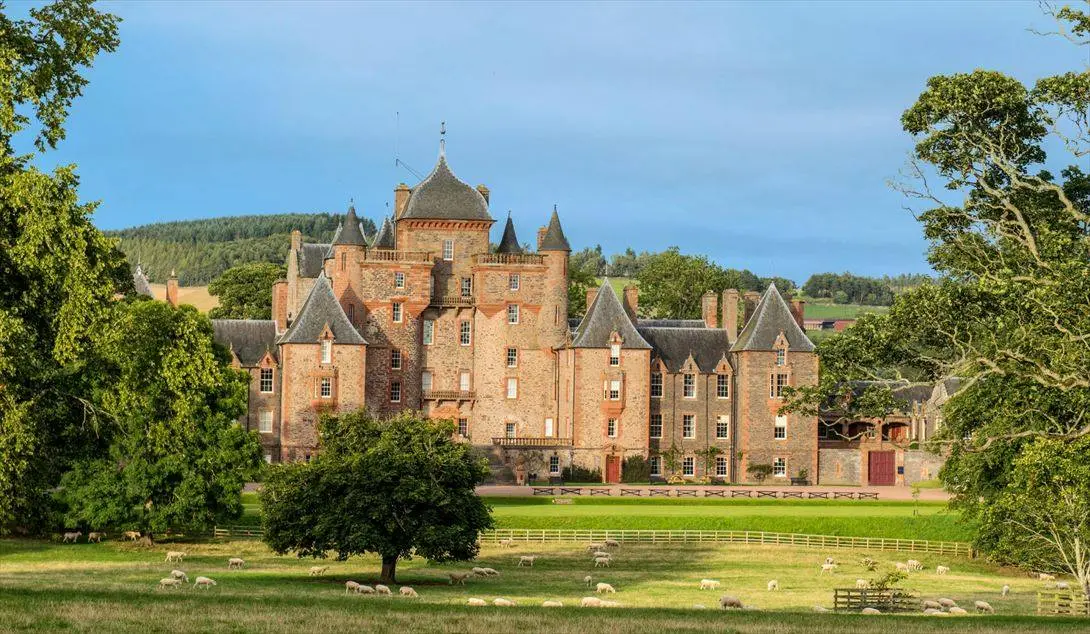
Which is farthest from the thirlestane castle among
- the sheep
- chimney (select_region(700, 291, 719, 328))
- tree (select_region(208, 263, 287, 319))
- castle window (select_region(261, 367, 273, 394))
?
the sheep

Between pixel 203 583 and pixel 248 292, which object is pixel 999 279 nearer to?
pixel 203 583

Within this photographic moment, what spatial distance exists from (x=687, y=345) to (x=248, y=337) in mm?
24387

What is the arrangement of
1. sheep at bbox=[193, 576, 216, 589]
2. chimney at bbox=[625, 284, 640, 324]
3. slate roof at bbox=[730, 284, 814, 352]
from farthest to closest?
chimney at bbox=[625, 284, 640, 324] → slate roof at bbox=[730, 284, 814, 352] → sheep at bbox=[193, 576, 216, 589]

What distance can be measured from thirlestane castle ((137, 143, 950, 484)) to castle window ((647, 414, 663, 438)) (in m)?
0.08

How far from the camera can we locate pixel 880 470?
87062 mm

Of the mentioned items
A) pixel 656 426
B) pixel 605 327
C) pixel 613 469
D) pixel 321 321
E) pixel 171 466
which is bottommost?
pixel 613 469

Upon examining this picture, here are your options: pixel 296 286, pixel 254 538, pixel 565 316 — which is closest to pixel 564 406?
pixel 565 316

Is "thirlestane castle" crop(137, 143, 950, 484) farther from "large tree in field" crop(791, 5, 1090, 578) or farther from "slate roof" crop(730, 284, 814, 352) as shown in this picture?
"large tree in field" crop(791, 5, 1090, 578)

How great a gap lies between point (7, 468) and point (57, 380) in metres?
7.21

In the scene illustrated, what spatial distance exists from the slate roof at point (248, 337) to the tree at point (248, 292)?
2400 centimetres

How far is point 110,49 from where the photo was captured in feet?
84.8

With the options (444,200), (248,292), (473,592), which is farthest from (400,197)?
(473,592)

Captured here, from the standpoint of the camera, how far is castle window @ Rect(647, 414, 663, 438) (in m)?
85.8

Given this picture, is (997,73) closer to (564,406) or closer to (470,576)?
(470,576)
